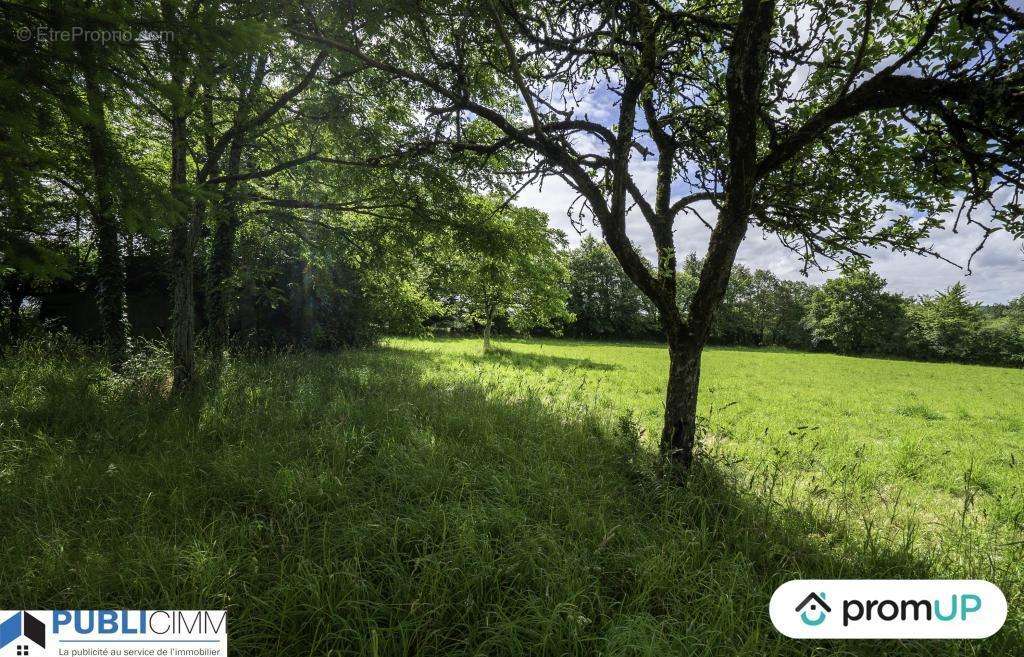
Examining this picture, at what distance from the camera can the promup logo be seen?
93.4 inches

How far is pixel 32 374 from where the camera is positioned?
6.64 metres

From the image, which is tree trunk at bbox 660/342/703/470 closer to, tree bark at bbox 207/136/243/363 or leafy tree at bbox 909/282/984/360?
tree bark at bbox 207/136/243/363

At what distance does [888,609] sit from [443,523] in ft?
11.2

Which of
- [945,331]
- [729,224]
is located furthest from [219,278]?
[945,331]

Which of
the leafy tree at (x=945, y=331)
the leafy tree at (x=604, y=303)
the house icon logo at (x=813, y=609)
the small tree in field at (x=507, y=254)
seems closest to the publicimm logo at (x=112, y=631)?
the house icon logo at (x=813, y=609)

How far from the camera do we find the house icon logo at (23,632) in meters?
2.13

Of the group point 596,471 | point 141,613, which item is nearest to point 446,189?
point 596,471

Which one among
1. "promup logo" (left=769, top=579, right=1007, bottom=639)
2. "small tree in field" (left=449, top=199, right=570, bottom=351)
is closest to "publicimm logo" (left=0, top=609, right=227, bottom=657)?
"promup logo" (left=769, top=579, right=1007, bottom=639)

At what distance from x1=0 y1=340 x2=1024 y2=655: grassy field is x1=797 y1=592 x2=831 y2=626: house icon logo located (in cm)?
15

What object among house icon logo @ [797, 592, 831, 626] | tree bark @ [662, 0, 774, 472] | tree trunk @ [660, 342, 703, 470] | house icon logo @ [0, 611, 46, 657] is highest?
tree bark @ [662, 0, 774, 472]

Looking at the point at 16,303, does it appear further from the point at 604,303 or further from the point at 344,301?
the point at 604,303

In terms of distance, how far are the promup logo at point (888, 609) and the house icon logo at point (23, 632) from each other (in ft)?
15.5

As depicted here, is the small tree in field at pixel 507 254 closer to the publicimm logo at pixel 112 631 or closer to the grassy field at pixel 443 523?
the grassy field at pixel 443 523

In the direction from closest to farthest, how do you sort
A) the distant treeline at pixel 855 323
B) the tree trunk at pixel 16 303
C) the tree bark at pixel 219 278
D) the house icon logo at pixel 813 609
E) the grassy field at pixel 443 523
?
1. the grassy field at pixel 443 523
2. the house icon logo at pixel 813 609
3. the tree bark at pixel 219 278
4. the tree trunk at pixel 16 303
5. the distant treeline at pixel 855 323
